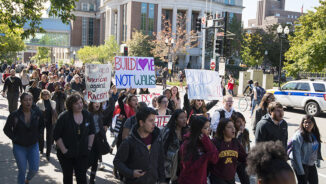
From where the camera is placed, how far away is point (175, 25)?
63.3 m

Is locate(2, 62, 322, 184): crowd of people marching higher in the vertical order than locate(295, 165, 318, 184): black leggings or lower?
higher

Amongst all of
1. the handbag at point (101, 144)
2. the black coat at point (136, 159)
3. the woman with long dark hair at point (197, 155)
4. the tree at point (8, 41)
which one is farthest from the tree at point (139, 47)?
the black coat at point (136, 159)

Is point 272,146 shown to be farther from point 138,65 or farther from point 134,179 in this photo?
point 138,65

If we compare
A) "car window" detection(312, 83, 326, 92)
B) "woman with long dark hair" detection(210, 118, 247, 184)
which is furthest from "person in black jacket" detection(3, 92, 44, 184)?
"car window" detection(312, 83, 326, 92)

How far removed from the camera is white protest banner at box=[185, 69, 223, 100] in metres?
8.04

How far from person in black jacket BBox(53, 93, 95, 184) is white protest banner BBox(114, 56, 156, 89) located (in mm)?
3454

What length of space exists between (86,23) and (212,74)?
3490 inches

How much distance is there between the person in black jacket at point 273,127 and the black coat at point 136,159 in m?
2.17

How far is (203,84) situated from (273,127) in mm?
3266

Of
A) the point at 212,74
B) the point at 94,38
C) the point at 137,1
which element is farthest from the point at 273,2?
the point at 212,74

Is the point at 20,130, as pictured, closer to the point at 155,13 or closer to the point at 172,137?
the point at 172,137

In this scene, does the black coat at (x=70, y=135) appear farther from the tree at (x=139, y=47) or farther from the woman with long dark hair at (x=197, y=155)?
the tree at (x=139, y=47)

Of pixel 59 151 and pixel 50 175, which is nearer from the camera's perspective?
pixel 59 151

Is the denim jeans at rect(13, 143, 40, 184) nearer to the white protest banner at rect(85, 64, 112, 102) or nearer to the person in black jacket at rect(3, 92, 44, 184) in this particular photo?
the person in black jacket at rect(3, 92, 44, 184)
